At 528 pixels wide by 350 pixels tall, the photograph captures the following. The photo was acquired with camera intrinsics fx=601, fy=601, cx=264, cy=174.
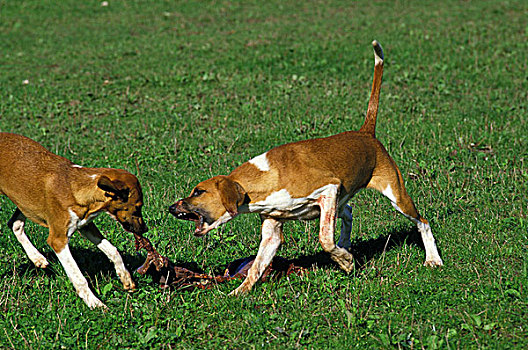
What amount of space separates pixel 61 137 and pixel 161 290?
561 cm

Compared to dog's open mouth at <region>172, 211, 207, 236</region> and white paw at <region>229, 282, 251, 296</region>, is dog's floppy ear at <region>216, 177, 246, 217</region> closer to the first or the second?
dog's open mouth at <region>172, 211, 207, 236</region>

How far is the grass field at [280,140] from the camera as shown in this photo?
15.8 feet

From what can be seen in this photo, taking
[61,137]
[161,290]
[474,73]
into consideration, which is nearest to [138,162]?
[61,137]

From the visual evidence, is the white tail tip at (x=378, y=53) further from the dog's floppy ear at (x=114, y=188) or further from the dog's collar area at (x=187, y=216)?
the dog's floppy ear at (x=114, y=188)

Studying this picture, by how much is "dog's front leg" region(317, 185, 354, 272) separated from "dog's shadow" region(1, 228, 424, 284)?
12.0 inches

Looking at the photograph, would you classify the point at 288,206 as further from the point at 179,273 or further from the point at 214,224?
the point at 179,273

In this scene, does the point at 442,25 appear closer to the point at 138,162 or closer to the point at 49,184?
the point at 138,162

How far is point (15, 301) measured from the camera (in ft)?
17.2

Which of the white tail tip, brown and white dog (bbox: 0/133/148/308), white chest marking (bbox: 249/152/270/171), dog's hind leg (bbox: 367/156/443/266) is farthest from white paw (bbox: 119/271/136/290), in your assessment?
the white tail tip

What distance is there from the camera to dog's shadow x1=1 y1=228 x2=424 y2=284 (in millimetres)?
5859

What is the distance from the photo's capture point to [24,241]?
6.00 metres

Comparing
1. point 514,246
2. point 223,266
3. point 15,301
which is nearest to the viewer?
point 15,301

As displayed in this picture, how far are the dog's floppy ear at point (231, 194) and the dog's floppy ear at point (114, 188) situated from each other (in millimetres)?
→ 796

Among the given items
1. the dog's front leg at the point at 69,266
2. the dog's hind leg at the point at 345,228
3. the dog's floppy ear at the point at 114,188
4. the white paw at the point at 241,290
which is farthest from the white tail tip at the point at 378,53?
the dog's front leg at the point at 69,266
